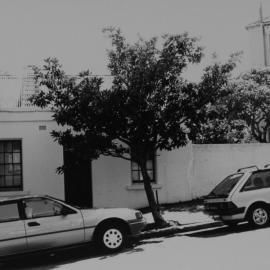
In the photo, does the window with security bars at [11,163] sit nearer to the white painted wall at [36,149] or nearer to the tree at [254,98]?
the white painted wall at [36,149]

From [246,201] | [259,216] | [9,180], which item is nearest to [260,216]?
[259,216]

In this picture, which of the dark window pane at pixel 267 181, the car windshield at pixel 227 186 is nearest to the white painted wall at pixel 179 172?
the car windshield at pixel 227 186

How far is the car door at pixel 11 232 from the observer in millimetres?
9398

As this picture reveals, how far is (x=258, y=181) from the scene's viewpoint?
1216cm

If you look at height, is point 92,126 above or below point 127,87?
below

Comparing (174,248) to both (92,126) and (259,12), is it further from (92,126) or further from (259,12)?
(259,12)

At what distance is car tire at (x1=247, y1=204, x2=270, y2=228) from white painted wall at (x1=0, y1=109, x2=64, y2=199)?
7080 millimetres

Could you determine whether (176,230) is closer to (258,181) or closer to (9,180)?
(258,181)

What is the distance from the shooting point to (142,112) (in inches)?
500

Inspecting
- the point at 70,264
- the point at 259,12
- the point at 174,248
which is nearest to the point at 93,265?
the point at 70,264

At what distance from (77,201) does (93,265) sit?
24.1 feet

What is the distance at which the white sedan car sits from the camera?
9.54 metres

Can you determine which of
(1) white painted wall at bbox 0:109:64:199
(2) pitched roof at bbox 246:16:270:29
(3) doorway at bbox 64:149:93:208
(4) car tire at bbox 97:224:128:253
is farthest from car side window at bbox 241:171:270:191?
(2) pitched roof at bbox 246:16:270:29

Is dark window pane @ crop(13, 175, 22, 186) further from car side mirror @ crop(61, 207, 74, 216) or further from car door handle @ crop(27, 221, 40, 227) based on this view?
car door handle @ crop(27, 221, 40, 227)
